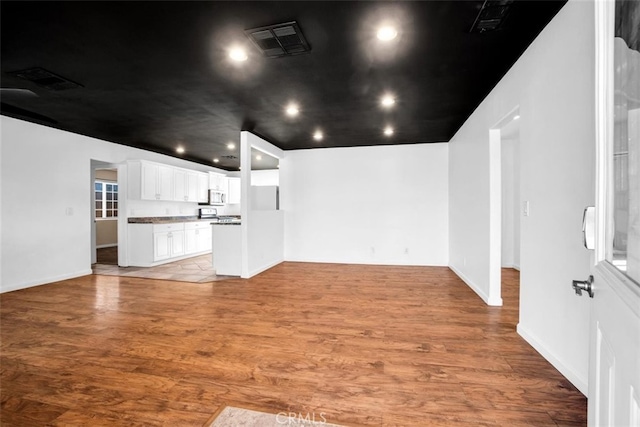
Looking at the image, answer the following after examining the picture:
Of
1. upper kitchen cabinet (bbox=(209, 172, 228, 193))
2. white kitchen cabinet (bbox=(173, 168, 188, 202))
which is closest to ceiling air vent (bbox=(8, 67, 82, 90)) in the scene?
white kitchen cabinet (bbox=(173, 168, 188, 202))

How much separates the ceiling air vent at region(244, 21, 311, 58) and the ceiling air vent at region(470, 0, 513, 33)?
126cm

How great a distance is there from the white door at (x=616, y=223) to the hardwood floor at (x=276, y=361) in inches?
41.5

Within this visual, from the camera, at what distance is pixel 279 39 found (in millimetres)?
2146

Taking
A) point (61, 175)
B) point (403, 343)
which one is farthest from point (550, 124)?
point (61, 175)

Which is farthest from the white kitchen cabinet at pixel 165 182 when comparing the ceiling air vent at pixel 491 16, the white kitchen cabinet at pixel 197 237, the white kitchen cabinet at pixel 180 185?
the ceiling air vent at pixel 491 16

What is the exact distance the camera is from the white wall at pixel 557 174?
168 centimetres

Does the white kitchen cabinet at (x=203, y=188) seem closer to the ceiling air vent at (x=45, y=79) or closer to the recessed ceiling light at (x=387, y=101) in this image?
the ceiling air vent at (x=45, y=79)

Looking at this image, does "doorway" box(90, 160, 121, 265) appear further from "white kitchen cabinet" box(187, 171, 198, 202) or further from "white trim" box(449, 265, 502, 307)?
"white trim" box(449, 265, 502, 307)

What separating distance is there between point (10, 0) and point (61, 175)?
12.5 ft

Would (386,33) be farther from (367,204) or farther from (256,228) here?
(367,204)

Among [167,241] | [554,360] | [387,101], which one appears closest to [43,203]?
[167,241]

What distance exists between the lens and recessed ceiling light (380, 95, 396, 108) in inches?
130

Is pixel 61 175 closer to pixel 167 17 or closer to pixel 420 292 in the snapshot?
pixel 167 17

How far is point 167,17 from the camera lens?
1907mm
